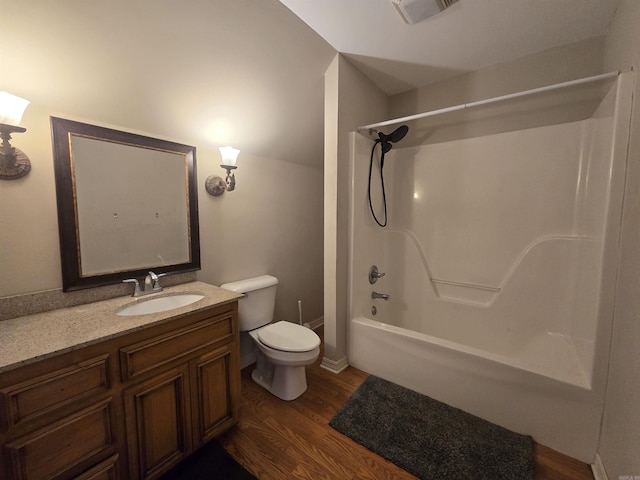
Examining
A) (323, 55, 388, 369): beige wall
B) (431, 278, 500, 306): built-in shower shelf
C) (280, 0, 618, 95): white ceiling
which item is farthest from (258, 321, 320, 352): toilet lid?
(280, 0, 618, 95): white ceiling

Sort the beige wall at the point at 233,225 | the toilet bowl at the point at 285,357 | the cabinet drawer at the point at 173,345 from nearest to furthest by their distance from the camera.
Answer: the cabinet drawer at the point at 173,345 < the beige wall at the point at 233,225 < the toilet bowl at the point at 285,357

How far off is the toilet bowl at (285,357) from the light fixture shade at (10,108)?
1.62 m

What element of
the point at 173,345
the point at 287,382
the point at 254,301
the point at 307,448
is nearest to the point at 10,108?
the point at 173,345

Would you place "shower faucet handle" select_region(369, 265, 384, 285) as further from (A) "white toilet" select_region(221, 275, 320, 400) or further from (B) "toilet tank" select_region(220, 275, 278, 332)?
(B) "toilet tank" select_region(220, 275, 278, 332)

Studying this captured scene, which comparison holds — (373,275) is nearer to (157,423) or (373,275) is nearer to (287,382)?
(287,382)

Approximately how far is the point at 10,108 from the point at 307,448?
208 centimetres

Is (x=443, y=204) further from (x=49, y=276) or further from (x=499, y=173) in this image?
(x=49, y=276)

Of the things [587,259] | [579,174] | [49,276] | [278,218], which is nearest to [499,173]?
[579,174]

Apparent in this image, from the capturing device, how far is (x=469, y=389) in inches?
59.9

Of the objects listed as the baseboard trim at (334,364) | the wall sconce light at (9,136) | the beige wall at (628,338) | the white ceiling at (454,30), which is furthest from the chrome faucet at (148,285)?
the beige wall at (628,338)

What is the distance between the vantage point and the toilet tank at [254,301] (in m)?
1.90

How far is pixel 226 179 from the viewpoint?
1.88 m

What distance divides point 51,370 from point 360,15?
2.18 m

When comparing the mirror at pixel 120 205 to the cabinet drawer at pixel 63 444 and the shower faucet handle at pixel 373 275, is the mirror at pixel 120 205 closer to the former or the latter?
the cabinet drawer at pixel 63 444
